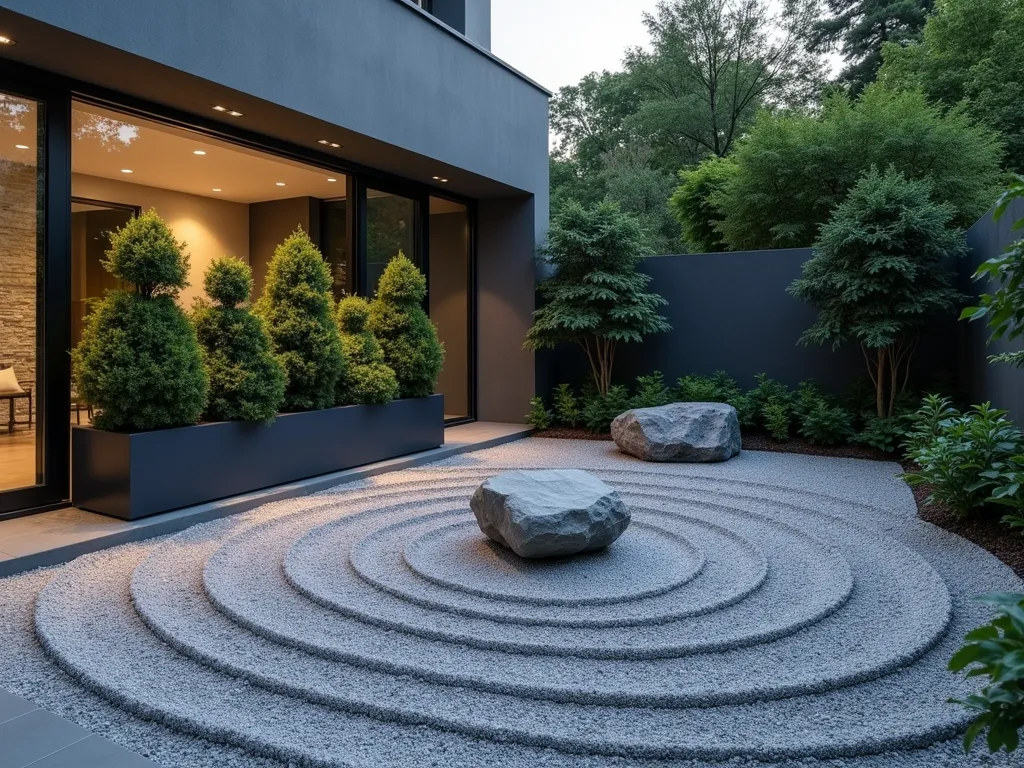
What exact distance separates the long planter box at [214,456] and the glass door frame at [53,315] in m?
0.16

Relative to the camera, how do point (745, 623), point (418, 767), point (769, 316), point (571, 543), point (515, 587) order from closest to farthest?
point (418, 767)
point (745, 623)
point (515, 587)
point (571, 543)
point (769, 316)

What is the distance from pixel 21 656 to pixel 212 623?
2.45ft

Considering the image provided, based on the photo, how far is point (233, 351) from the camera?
579 centimetres

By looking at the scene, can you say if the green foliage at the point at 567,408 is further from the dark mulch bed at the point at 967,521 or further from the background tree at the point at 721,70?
the background tree at the point at 721,70

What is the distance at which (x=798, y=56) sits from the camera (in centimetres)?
2102

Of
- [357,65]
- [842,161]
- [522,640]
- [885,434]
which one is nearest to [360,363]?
[357,65]

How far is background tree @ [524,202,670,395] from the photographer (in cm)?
905

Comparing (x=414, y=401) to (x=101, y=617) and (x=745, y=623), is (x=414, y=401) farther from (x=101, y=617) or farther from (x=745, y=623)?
(x=745, y=623)

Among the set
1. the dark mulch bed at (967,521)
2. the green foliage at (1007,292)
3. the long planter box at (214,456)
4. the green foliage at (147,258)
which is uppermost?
the green foliage at (147,258)

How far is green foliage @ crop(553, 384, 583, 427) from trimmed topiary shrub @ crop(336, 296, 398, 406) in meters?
3.08

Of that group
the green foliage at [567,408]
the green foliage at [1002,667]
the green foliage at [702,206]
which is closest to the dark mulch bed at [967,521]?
the green foliage at [567,408]

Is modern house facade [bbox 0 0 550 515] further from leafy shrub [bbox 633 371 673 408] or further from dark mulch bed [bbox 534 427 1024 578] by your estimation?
dark mulch bed [bbox 534 427 1024 578]

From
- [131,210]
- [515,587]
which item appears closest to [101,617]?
[515,587]

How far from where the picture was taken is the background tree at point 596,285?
9055mm
